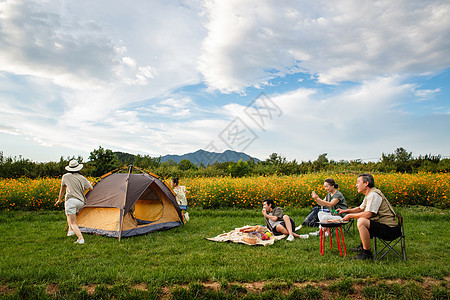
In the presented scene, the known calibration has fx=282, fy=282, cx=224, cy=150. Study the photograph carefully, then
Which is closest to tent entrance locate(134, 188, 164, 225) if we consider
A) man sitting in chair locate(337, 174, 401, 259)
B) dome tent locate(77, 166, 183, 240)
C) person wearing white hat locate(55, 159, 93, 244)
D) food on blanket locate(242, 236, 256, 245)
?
dome tent locate(77, 166, 183, 240)

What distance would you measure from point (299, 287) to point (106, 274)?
114 inches

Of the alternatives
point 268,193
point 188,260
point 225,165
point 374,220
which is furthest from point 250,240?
point 225,165

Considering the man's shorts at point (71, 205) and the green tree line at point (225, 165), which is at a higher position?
the green tree line at point (225, 165)

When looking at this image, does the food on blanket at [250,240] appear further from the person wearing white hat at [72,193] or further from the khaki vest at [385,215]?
the person wearing white hat at [72,193]

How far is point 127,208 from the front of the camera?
279 inches

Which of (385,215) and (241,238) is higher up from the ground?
(385,215)

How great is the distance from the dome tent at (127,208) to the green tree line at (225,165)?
7.80 m

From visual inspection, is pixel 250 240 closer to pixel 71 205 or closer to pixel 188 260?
pixel 188 260

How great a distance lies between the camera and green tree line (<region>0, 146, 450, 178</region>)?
16578mm

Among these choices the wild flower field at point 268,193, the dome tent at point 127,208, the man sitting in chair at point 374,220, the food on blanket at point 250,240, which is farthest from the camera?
the wild flower field at point 268,193

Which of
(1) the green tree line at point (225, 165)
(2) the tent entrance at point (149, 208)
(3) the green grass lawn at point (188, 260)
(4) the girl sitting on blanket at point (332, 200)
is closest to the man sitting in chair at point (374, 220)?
(3) the green grass lawn at point (188, 260)

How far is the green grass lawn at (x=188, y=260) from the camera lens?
4.23 m

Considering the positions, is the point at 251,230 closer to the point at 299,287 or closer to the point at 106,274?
the point at 299,287

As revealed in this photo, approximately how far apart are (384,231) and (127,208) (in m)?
5.67
